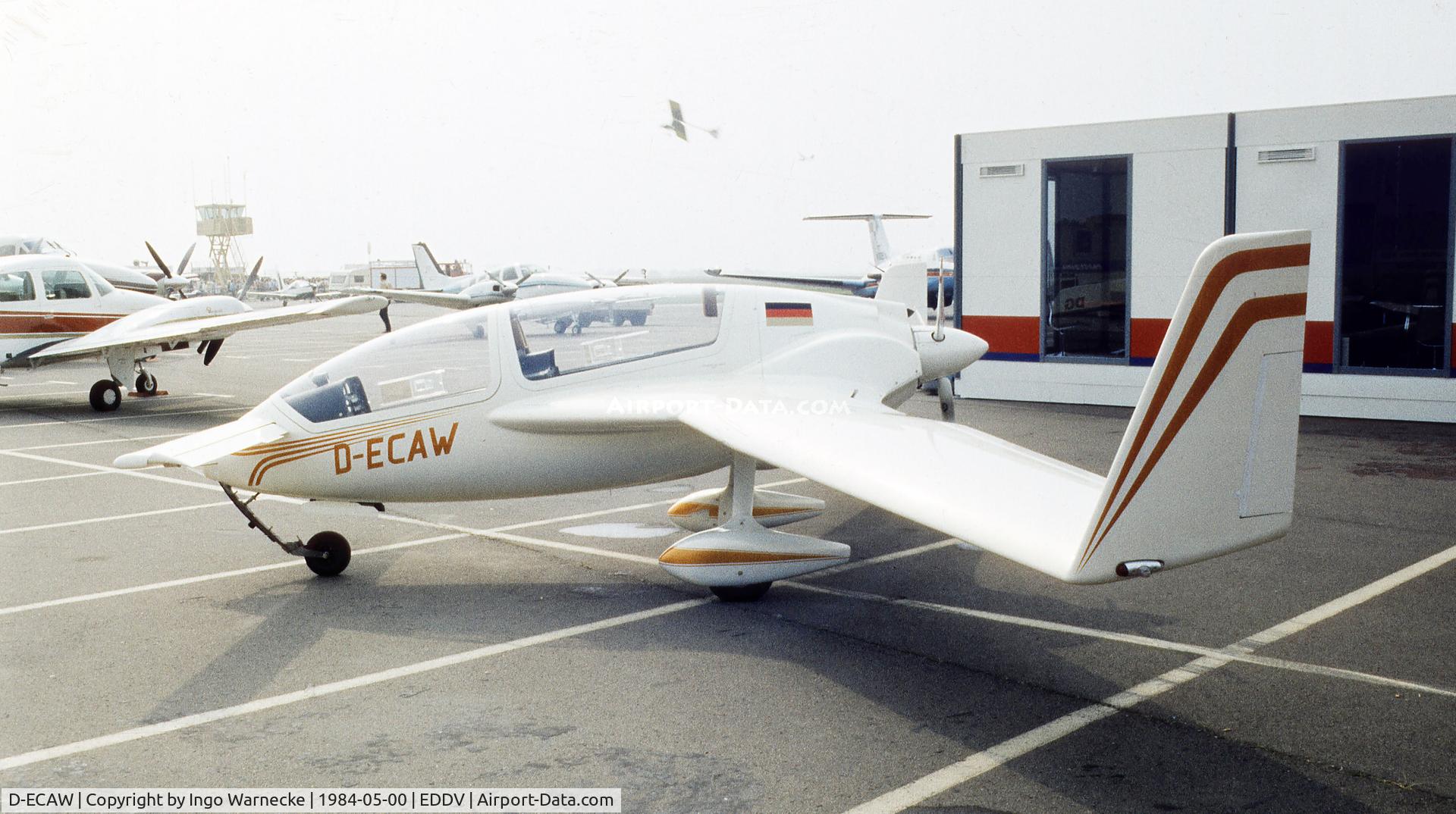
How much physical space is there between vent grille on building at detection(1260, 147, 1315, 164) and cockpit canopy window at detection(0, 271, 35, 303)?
764 inches

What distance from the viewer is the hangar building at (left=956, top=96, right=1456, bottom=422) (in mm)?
14367

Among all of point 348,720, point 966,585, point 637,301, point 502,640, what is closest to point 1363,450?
point 966,585

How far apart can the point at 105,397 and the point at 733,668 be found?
53.4ft

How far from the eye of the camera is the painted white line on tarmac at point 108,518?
978cm

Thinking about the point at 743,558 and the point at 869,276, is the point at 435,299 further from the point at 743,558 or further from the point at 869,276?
the point at 743,558

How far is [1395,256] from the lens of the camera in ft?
47.9

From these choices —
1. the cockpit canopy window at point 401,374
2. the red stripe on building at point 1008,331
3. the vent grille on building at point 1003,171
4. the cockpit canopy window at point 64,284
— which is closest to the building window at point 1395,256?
the red stripe on building at point 1008,331

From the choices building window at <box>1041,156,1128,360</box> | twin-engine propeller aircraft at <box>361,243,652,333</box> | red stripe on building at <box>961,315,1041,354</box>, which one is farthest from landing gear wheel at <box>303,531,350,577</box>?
twin-engine propeller aircraft at <box>361,243,652,333</box>

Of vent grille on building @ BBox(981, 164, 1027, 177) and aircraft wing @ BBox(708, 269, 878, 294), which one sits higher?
vent grille on building @ BBox(981, 164, 1027, 177)

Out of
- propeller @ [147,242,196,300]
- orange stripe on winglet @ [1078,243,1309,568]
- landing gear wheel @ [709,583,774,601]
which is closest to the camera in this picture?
orange stripe on winglet @ [1078,243,1309,568]

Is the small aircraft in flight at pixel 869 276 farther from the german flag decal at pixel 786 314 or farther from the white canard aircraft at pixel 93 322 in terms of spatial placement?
the german flag decal at pixel 786 314

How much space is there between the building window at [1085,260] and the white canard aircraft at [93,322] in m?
11.5

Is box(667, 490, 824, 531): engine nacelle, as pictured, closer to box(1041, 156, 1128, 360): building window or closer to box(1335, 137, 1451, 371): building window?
box(1041, 156, 1128, 360): building window

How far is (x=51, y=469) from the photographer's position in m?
13.1
